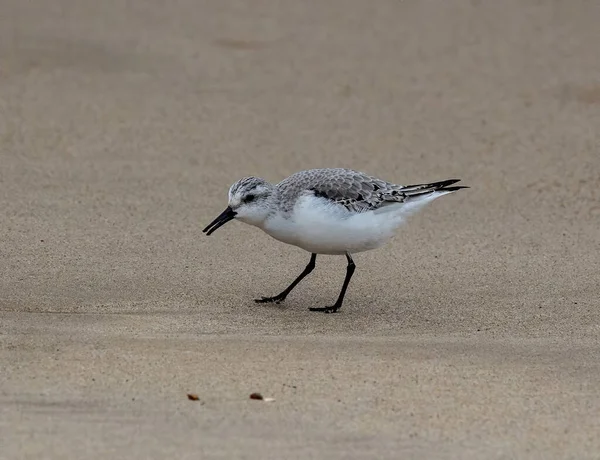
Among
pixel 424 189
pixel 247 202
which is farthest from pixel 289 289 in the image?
pixel 424 189

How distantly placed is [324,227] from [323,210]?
0.11m

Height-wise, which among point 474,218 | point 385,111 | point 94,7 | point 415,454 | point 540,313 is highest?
point 94,7

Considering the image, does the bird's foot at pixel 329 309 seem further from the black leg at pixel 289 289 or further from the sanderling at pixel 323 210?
the black leg at pixel 289 289

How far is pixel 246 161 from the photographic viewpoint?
34.1ft

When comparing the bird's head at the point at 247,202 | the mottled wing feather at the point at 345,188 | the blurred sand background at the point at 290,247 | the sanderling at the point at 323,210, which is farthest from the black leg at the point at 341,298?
the bird's head at the point at 247,202

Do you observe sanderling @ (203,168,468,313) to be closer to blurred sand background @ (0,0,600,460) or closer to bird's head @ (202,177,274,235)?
bird's head @ (202,177,274,235)

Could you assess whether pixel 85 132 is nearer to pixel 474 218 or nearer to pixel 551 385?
pixel 474 218

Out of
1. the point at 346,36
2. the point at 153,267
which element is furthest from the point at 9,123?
the point at 346,36

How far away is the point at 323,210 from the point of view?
735cm

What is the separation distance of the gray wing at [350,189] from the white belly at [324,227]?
0.21 ft

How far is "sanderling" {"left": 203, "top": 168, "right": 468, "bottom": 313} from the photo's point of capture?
24.0 ft

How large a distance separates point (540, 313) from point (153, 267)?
104 inches

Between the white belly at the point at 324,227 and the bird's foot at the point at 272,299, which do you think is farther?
the bird's foot at the point at 272,299

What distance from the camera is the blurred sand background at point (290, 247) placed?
5277 mm
